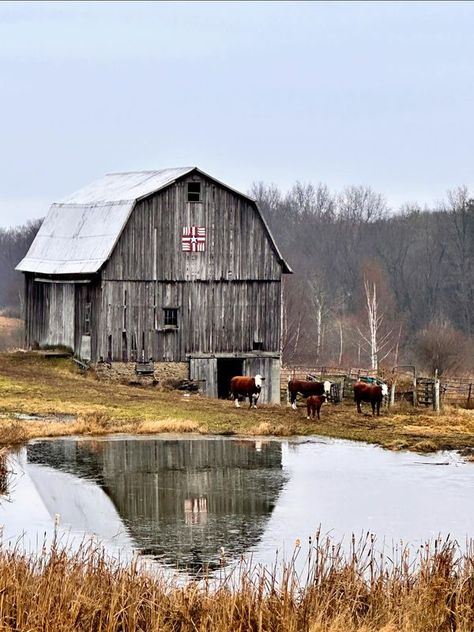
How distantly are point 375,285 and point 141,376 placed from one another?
4442cm

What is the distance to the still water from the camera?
1842 cm

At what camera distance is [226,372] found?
148ft

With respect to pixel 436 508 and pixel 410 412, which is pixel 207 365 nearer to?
pixel 410 412

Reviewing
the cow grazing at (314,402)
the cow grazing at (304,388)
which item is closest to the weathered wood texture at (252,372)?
the cow grazing at (304,388)

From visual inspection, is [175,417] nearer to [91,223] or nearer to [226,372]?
[226,372]

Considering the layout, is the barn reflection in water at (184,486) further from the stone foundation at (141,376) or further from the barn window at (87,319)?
the barn window at (87,319)

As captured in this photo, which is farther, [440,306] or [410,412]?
[440,306]

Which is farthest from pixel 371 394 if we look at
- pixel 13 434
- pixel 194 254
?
pixel 13 434

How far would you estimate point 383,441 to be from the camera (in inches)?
1169

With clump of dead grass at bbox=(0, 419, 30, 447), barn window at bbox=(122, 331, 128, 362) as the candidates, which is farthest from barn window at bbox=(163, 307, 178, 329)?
clump of dead grass at bbox=(0, 419, 30, 447)

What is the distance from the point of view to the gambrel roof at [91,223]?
4241cm

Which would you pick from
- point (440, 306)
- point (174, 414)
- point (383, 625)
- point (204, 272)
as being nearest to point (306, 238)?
point (440, 306)

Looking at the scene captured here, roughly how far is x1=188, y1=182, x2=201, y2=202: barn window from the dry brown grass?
99.2 feet

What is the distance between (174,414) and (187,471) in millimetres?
8024
